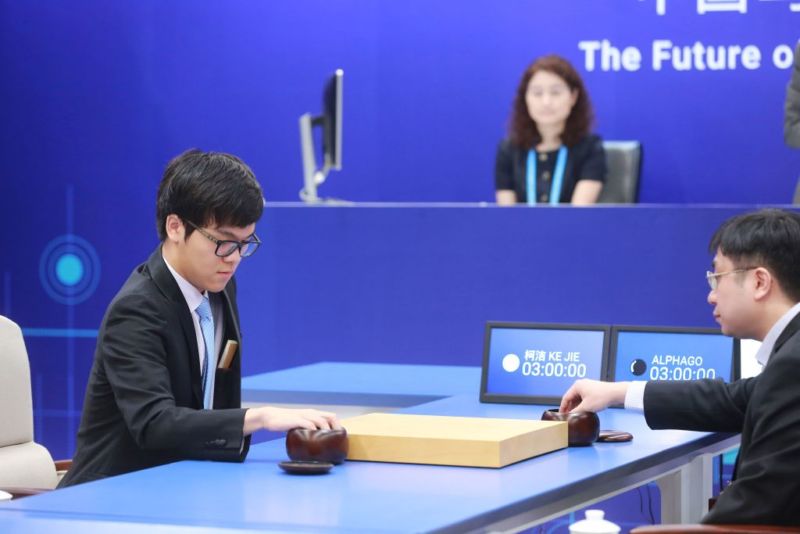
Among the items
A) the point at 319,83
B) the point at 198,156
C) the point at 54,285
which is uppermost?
the point at 319,83

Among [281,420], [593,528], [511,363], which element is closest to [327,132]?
[511,363]

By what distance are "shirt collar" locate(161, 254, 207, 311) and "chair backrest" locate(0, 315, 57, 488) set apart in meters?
0.59

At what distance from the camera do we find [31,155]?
8.24m

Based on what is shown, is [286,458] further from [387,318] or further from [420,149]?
[420,149]

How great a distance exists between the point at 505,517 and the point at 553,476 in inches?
12.1

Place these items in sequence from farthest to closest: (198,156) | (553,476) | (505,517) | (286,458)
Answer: (198,156)
(286,458)
(553,476)
(505,517)

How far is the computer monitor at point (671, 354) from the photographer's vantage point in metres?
3.67

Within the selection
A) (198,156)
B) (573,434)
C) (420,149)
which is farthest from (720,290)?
(420,149)

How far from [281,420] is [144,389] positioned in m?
0.31

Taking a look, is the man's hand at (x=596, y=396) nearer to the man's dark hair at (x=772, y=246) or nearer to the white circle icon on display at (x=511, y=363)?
the man's dark hair at (x=772, y=246)

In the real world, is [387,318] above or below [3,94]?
below

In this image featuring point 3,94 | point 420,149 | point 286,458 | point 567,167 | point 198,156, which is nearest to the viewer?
point 286,458

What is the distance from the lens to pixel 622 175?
643 centimetres

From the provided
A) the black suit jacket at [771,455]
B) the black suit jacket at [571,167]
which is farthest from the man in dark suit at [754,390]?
the black suit jacket at [571,167]
